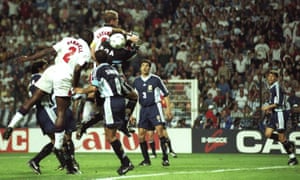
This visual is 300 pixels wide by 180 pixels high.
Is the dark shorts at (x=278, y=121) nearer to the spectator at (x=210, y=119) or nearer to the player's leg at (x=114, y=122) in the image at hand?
the player's leg at (x=114, y=122)

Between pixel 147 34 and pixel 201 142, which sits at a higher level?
pixel 147 34

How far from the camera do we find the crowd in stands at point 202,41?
24.5 m

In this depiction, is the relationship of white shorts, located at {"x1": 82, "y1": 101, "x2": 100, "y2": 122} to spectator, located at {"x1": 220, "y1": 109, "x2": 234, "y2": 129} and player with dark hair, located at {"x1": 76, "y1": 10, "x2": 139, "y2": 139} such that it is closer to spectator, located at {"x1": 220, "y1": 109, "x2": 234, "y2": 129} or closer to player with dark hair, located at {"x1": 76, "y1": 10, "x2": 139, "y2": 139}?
player with dark hair, located at {"x1": 76, "y1": 10, "x2": 139, "y2": 139}

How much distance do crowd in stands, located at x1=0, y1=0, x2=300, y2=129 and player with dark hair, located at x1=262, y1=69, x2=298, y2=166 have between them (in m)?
5.53

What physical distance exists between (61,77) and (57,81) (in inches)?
4.1

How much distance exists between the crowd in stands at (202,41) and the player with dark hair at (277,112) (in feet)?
18.1

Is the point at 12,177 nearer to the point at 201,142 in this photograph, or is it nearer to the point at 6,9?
the point at 201,142

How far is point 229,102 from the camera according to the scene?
24.6 metres

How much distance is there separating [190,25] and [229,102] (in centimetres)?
492

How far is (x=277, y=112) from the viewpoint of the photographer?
1753cm

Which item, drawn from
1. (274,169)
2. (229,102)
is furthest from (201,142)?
(274,169)

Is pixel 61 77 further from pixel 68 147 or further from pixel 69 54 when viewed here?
pixel 68 147

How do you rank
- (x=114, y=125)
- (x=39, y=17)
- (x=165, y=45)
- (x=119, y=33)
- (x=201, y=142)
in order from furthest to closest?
(x=39, y=17), (x=165, y=45), (x=201, y=142), (x=119, y=33), (x=114, y=125)

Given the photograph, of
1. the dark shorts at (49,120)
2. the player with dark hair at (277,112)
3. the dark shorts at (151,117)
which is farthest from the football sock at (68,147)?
the player with dark hair at (277,112)
